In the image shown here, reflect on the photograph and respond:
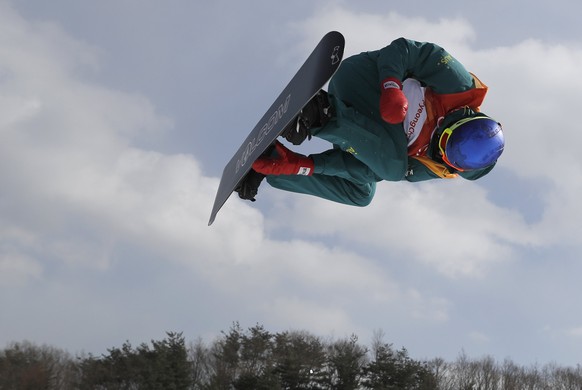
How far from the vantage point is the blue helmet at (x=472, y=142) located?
17.8 ft

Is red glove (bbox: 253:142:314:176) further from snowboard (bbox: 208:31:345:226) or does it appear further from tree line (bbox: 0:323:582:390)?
tree line (bbox: 0:323:582:390)

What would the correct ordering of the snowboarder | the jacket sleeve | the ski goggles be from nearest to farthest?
the snowboarder
the ski goggles
the jacket sleeve

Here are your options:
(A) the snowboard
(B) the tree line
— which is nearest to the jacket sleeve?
(A) the snowboard

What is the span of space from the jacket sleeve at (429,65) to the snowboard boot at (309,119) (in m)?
0.69

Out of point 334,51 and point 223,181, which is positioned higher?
point 334,51

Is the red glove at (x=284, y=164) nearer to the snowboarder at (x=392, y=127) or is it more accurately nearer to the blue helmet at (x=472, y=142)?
the snowboarder at (x=392, y=127)

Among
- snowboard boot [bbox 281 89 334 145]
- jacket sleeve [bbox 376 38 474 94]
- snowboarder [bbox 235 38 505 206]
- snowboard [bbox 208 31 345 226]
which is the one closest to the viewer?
snowboard [bbox 208 31 345 226]

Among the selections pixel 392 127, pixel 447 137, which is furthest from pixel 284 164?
pixel 447 137

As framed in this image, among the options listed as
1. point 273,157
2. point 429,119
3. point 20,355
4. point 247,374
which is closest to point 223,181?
point 273,157

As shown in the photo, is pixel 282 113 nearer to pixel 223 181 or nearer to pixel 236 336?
pixel 223 181

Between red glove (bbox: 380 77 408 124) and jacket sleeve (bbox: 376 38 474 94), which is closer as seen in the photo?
red glove (bbox: 380 77 408 124)

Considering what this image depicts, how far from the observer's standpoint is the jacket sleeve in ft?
18.8

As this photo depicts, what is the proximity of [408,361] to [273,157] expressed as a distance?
1611 inches

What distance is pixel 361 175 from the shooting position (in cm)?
620
